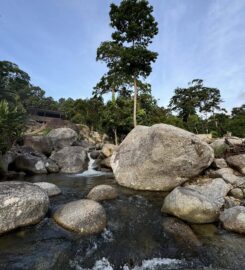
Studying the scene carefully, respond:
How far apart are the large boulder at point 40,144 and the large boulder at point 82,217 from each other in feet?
52.7

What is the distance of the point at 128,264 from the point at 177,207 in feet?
9.51

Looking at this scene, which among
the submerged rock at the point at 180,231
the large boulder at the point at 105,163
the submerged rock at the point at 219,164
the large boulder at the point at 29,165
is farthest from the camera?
the large boulder at the point at 105,163

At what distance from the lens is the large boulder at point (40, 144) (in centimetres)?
2170

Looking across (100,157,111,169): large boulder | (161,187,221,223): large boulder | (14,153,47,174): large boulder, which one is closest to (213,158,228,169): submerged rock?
(161,187,221,223): large boulder

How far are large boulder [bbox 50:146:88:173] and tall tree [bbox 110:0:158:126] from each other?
7.04 meters

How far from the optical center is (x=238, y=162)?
11984 mm

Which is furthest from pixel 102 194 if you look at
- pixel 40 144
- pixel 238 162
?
pixel 40 144

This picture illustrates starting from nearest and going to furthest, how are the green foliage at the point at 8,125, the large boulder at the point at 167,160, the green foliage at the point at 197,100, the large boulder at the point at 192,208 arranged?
the large boulder at the point at 192,208 < the large boulder at the point at 167,160 < the green foliage at the point at 8,125 < the green foliage at the point at 197,100

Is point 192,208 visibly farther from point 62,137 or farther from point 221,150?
point 62,137

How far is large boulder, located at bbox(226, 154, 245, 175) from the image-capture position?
1173cm

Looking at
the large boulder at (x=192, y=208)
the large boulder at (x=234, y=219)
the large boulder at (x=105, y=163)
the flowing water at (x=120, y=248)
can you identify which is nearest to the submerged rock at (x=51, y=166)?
the large boulder at (x=105, y=163)

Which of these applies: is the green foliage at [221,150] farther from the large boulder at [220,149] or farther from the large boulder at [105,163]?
the large boulder at [105,163]

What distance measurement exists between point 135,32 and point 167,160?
15294 millimetres

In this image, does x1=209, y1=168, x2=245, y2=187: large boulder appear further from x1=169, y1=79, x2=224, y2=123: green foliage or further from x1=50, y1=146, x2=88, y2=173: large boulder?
x1=169, y1=79, x2=224, y2=123: green foliage
